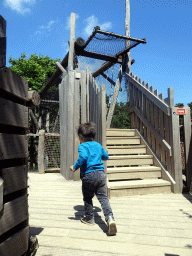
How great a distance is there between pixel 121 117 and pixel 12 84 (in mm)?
6495

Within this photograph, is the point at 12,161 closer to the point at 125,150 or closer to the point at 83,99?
the point at 125,150

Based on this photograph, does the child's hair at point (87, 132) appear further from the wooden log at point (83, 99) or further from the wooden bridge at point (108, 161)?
the wooden log at point (83, 99)

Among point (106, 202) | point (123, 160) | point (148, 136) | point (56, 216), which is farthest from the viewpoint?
point (148, 136)

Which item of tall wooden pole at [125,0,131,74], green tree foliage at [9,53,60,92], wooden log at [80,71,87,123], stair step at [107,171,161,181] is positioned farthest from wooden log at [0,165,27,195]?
green tree foliage at [9,53,60,92]

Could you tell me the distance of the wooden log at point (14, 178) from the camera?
145 cm

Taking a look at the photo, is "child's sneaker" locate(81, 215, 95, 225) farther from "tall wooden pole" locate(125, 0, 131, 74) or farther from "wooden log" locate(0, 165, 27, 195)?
"tall wooden pole" locate(125, 0, 131, 74)

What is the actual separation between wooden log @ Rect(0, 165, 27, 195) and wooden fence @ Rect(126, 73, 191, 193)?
9.47 ft

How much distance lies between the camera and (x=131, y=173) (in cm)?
403

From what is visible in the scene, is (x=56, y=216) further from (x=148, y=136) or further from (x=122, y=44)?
(x=122, y=44)

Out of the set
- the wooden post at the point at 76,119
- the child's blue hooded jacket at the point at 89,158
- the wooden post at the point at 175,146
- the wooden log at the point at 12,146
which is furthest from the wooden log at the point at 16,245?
the wooden post at the point at 76,119

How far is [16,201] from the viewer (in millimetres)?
1578

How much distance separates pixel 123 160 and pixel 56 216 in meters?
2.09

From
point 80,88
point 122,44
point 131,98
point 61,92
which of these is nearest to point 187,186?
point 131,98

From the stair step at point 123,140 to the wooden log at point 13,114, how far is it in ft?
11.3
